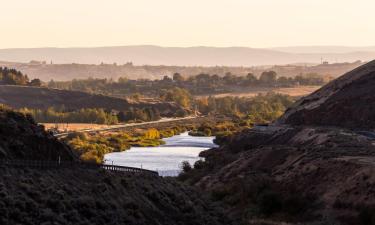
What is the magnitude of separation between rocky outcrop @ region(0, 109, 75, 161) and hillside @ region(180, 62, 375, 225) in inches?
508

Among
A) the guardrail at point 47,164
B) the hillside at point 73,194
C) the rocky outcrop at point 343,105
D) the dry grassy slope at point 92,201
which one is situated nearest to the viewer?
the dry grassy slope at point 92,201

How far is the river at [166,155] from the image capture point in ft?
377

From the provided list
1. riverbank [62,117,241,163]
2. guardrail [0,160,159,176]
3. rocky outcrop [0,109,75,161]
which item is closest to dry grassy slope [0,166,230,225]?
guardrail [0,160,159,176]

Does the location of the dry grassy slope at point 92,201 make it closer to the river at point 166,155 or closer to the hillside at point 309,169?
the hillside at point 309,169

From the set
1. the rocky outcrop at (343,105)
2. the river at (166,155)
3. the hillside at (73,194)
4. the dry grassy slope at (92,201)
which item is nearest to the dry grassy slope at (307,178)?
the hillside at (73,194)

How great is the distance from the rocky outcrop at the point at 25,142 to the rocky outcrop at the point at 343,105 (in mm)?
56958

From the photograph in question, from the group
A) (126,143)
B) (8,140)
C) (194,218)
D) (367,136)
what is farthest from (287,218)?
(126,143)

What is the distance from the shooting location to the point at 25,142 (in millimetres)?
54062

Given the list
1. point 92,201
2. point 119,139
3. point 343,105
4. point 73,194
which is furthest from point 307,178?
point 119,139

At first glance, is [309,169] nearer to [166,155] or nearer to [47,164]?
[47,164]

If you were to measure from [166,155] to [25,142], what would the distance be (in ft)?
281

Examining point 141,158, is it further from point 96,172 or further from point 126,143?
point 96,172

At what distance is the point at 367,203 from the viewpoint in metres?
59.3

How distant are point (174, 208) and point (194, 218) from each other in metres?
1.35
